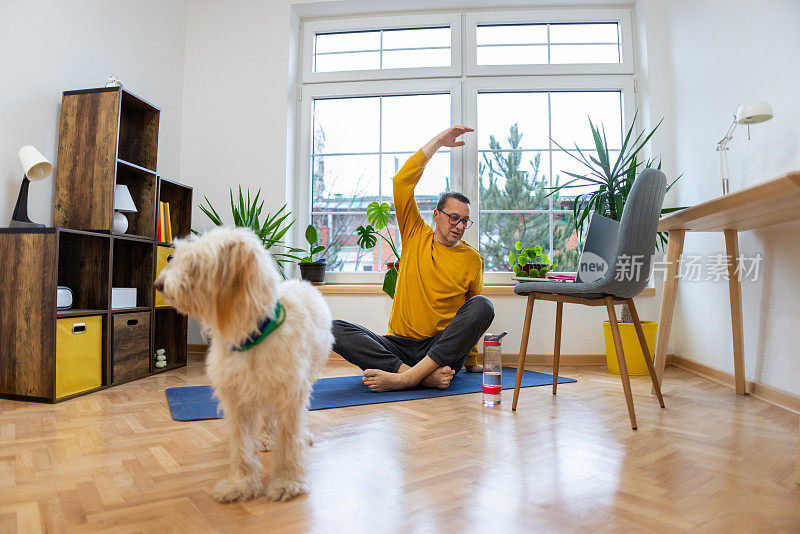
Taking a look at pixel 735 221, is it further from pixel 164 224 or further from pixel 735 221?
pixel 164 224

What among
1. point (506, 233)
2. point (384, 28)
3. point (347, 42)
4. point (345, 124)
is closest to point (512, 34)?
point (384, 28)

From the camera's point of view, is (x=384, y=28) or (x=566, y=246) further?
(x=384, y=28)

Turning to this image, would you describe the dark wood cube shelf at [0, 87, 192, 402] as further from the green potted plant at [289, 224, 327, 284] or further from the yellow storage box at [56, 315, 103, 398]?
the green potted plant at [289, 224, 327, 284]

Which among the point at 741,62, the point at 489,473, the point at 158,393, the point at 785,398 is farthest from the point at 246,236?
the point at 741,62

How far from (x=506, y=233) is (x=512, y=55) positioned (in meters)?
1.64

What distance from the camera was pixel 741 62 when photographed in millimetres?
2744

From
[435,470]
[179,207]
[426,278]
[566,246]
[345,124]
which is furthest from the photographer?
[345,124]

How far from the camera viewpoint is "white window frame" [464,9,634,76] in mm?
4160

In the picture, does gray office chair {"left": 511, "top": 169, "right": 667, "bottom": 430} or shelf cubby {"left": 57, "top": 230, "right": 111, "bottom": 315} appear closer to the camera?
gray office chair {"left": 511, "top": 169, "right": 667, "bottom": 430}

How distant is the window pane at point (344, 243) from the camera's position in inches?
170

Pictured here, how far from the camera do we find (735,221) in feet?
7.59

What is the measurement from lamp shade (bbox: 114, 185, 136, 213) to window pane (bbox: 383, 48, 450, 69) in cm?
255

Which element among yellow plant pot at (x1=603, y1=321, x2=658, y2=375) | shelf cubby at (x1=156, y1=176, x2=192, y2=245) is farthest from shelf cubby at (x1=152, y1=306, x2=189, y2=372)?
yellow plant pot at (x1=603, y1=321, x2=658, y2=375)

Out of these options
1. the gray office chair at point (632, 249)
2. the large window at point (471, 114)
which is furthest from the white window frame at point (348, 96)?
the gray office chair at point (632, 249)
